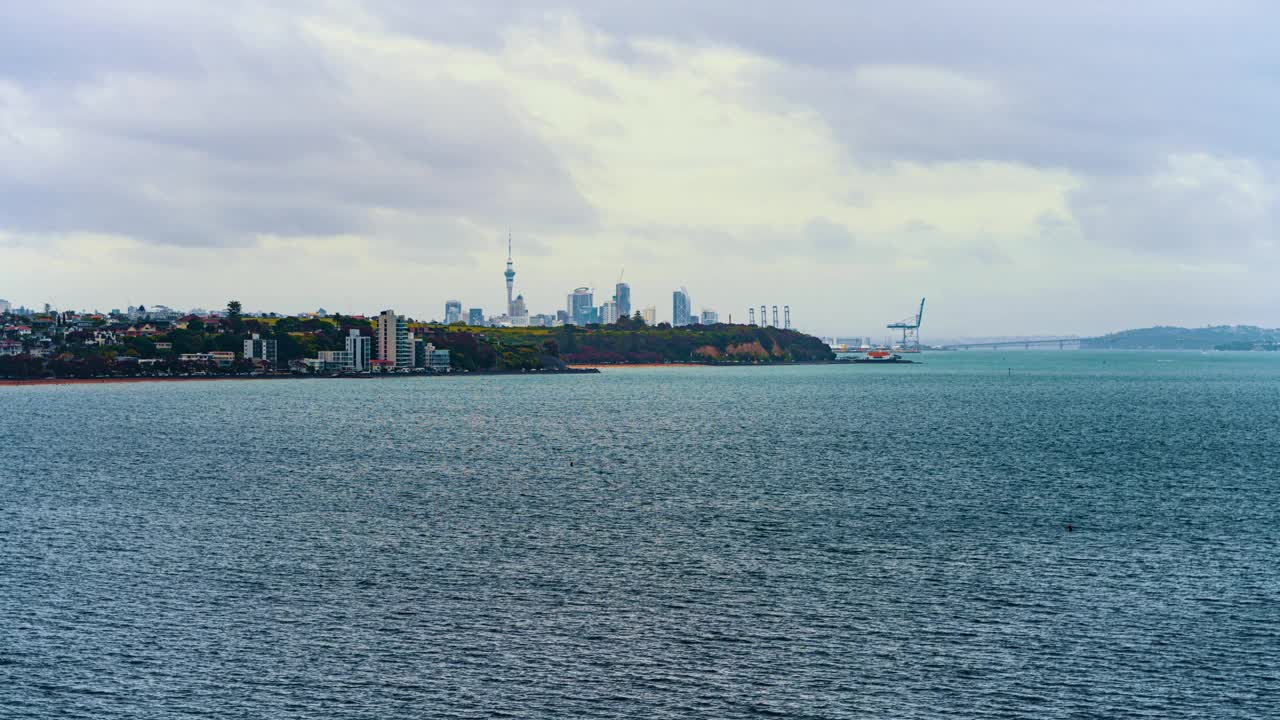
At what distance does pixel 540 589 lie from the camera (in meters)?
50.8

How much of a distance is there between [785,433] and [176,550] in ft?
297

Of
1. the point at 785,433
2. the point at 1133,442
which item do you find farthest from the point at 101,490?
the point at 1133,442

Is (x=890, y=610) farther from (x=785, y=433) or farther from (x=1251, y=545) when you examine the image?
(x=785, y=433)

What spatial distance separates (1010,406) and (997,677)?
528 feet

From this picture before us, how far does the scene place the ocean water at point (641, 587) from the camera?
37.4 metres

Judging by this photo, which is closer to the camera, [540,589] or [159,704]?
[159,704]

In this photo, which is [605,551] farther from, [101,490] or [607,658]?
[101,490]

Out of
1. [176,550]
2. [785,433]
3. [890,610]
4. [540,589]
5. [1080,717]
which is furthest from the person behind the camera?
[785,433]

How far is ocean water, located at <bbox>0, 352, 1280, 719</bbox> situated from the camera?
123 ft

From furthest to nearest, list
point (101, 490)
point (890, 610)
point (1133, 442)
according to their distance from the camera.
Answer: point (1133, 442) → point (101, 490) → point (890, 610)

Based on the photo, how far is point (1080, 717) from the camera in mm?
35000

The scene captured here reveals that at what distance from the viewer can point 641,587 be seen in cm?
5122

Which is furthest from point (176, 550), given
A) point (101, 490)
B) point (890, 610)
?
point (890, 610)

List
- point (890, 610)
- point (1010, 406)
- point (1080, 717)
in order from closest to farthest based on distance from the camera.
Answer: point (1080, 717) < point (890, 610) < point (1010, 406)
